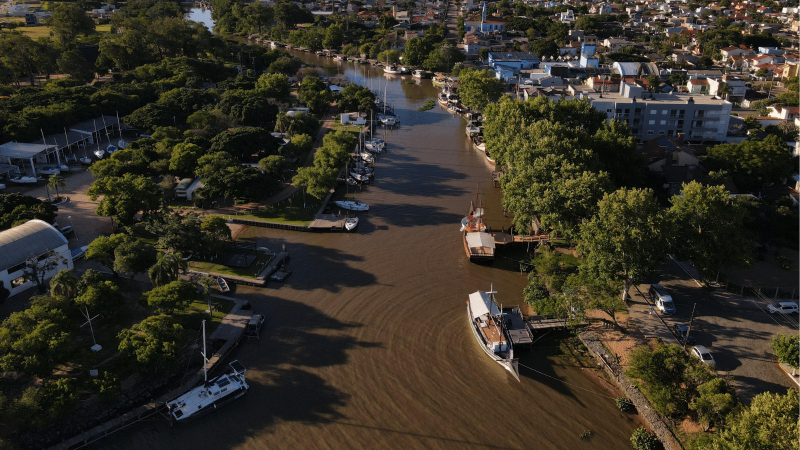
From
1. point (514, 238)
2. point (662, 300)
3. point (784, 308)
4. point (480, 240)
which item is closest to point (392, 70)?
point (514, 238)

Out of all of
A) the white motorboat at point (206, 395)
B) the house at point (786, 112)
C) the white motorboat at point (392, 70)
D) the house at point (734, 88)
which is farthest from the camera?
the white motorboat at point (392, 70)

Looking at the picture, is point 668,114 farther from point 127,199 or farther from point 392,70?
point 392,70

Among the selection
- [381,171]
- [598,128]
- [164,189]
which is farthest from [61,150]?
[598,128]

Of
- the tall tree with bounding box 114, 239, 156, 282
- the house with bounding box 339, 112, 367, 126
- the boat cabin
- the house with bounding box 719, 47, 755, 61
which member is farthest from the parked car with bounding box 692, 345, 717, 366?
the house with bounding box 719, 47, 755, 61

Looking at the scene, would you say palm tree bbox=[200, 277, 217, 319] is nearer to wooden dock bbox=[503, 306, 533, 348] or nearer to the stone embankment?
wooden dock bbox=[503, 306, 533, 348]

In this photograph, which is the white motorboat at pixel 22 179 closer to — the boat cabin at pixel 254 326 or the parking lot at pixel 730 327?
the boat cabin at pixel 254 326

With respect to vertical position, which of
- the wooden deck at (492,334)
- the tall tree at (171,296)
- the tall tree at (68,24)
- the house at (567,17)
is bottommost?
the wooden deck at (492,334)

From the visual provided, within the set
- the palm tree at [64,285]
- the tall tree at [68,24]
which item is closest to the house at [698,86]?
the palm tree at [64,285]
